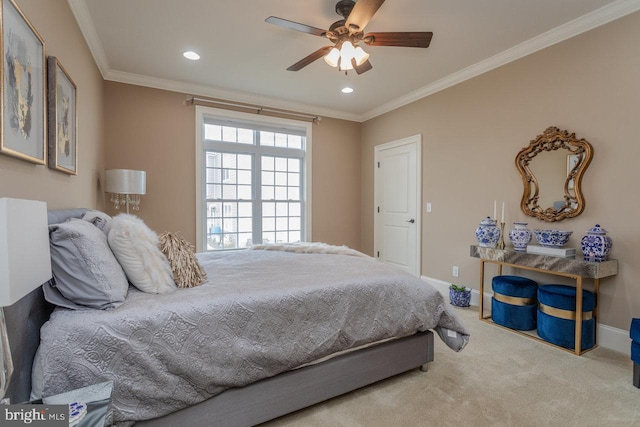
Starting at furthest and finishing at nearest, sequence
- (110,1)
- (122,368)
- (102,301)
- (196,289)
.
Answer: (110,1), (196,289), (102,301), (122,368)

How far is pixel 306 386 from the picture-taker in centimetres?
165

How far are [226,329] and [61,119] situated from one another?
6.11 feet

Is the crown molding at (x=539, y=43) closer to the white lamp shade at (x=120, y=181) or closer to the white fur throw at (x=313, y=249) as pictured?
the white fur throw at (x=313, y=249)

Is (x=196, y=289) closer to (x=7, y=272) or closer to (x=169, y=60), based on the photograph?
(x=7, y=272)

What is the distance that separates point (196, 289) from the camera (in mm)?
1623

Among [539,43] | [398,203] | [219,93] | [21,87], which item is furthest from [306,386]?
[219,93]

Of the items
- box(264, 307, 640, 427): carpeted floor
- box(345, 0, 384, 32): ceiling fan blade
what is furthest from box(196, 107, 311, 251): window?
box(264, 307, 640, 427): carpeted floor

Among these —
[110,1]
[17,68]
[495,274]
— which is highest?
[110,1]

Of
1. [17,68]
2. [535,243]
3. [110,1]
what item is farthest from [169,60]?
[535,243]

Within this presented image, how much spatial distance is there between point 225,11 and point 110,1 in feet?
2.78

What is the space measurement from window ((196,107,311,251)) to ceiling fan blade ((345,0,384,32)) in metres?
2.58

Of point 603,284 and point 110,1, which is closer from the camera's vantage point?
point 110,1

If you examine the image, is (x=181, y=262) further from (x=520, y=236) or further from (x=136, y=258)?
(x=520, y=236)

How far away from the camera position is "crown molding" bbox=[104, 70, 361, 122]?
370 centimetres
